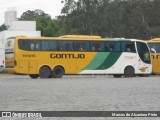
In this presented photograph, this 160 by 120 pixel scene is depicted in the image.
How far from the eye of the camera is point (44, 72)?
3928cm

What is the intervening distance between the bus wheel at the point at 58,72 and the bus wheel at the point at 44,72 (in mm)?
372

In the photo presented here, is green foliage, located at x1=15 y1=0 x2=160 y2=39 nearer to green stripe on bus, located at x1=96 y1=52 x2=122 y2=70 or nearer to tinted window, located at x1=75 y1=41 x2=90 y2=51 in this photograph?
green stripe on bus, located at x1=96 y1=52 x2=122 y2=70

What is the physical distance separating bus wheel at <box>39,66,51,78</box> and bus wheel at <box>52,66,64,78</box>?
1.22 feet

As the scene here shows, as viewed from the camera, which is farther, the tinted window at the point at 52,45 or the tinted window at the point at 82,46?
the tinted window at the point at 82,46

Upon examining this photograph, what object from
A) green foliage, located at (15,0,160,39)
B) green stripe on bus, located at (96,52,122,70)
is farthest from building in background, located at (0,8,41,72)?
green stripe on bus, located at (96,52,122,70)

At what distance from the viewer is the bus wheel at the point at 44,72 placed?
39031mm

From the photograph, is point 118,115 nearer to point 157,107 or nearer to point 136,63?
point 157,107

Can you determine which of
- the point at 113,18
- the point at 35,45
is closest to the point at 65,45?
the point at 35,45

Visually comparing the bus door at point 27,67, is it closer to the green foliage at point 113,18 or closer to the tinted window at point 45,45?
the tinted window at point 45,45

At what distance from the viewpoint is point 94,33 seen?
82.9m

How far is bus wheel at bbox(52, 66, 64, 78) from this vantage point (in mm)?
39612

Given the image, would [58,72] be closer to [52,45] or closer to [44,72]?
[44,72]

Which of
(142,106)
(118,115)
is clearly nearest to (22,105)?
(142,106)

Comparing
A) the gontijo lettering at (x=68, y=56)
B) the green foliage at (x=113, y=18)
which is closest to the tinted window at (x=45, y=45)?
the gontijo lettering at (x=68, y=56)
